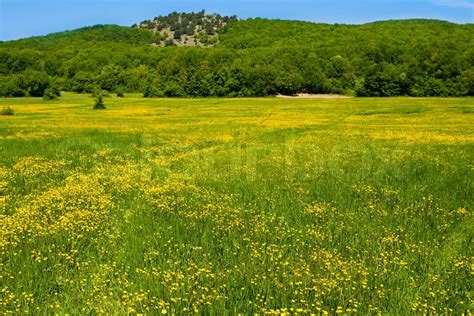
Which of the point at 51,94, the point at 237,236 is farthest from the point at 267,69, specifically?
the point at 237,236

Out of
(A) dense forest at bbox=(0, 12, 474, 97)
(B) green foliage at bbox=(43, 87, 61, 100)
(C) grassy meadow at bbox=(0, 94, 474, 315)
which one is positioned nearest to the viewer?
(C) grassy meadow at bbox=(0, 94, 474, 315)

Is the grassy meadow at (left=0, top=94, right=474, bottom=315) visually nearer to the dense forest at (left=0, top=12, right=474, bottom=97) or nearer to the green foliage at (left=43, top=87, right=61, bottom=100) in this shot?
the green foliage at (left=43, top=87, right=61, bottom=100)

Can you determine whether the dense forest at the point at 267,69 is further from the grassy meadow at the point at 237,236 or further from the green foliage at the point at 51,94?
the grassy meadow at the point at 237,236

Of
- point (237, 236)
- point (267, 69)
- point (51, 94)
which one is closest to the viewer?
point (237, 236)

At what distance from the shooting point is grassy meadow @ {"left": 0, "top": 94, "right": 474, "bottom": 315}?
6344 millimetres

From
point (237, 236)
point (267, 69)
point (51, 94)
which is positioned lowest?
point (237, 236)

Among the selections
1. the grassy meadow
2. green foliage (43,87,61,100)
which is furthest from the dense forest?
the grassy meadow

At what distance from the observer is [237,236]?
8.94 meters

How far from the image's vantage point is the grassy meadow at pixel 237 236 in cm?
634

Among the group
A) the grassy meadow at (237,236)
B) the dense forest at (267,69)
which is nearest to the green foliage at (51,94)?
the dense forest at (267,69)

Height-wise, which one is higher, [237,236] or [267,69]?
[267,69]

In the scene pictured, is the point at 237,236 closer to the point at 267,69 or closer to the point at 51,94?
the point at 51,94

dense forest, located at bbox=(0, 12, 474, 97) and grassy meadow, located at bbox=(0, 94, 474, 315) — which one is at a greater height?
dense forest, located at bbox=(0, 12, 474, 97)

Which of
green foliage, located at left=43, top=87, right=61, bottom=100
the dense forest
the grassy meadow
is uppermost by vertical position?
the dense forest
